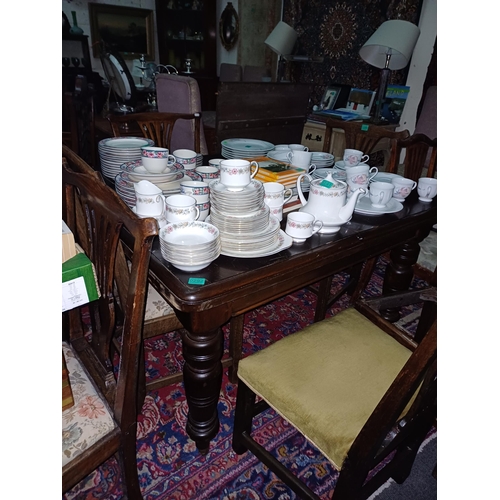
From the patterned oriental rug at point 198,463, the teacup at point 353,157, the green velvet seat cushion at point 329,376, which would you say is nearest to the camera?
the green velvet seat cushion at point 329,376

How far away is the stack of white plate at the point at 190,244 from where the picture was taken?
936mm

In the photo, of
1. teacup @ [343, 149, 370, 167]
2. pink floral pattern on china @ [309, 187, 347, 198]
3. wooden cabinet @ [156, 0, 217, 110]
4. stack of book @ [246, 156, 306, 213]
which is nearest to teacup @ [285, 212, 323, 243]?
pink floral pattern on china @ [309, 187, 347, 198]

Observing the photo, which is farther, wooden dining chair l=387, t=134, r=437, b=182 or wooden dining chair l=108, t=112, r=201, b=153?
wooden dining chair l=108, t=112, r=201, b=153

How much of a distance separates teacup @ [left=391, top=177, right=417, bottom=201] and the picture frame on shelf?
2.12 metres

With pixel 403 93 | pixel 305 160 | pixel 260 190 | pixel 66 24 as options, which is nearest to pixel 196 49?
pixel 66 24

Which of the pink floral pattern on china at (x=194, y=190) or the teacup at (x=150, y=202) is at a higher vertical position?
the pink floral pattern on china at (x=194, y=190)

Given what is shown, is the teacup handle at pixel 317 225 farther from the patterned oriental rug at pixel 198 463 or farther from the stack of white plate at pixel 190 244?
the patterned oriental rug at pixel 198 463

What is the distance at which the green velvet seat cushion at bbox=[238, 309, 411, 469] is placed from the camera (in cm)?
93

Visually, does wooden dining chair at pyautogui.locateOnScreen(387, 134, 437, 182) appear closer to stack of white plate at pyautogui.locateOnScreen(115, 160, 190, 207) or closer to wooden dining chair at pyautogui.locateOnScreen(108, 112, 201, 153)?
wooden dining chair at pyautogui.locateOnScreen(108, 112, 201, 153)

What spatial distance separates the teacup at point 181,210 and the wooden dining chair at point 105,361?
179 millimetres

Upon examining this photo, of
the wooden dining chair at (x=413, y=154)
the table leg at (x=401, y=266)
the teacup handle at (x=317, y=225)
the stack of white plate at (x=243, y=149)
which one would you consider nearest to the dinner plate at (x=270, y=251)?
the teacup handle at (x=317, y=225)

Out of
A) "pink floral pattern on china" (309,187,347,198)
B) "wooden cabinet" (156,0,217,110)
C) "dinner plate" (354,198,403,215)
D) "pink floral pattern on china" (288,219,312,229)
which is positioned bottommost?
"pink floral pattern on china" (288,219,312,229)
